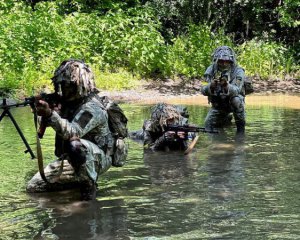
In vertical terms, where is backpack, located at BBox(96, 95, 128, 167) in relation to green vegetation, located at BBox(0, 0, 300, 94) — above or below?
below

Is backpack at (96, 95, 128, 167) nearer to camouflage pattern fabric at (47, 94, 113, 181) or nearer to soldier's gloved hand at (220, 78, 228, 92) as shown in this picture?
camouflage pattern fabric at (47, 94, 113, 181)

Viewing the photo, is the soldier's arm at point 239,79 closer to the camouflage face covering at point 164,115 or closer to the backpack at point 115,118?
the camouflage face covering at point 164,115

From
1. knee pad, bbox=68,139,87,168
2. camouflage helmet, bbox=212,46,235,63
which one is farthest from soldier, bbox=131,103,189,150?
knee pad, bbox=68,139,87,168

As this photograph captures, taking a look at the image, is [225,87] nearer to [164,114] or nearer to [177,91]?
[164,114]

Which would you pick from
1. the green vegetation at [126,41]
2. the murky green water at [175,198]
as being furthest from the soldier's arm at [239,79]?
the green vegetation at [126,41]

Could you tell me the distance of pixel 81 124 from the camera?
220 inches

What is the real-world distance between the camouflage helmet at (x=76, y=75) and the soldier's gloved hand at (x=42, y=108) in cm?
49

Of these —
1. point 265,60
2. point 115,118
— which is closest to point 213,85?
point 115,118

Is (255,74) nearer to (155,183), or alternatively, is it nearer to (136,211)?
(155,183)

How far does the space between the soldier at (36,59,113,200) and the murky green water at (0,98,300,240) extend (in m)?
0.34

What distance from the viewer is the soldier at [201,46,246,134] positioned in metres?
9.90

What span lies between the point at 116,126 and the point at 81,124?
0.61 m

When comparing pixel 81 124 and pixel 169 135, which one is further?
pixel 169 135

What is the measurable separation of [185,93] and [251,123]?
545cm
